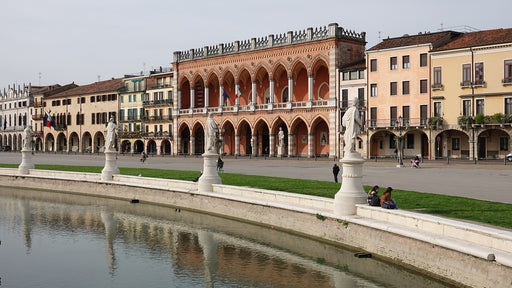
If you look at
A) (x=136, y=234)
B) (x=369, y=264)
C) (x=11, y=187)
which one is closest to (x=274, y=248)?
(x=369, y=264)

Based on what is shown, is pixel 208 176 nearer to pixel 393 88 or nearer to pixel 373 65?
pixel 393 88

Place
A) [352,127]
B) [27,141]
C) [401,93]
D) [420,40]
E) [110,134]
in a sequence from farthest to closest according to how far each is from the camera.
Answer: [401,93], [420,40], [27,141], [110,134], [352,127]

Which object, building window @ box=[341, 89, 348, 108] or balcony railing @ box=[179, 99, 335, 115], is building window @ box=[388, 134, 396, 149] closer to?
building window @ box=[341, 89, 348, 108]

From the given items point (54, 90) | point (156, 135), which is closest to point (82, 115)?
point (54, 90)

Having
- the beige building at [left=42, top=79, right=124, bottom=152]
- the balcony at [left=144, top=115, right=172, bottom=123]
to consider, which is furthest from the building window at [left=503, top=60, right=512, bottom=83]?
the beige building at [left=42, top=79, right=124, bottom=152]

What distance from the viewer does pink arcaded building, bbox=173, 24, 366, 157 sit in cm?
5484

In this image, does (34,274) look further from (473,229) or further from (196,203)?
(473,229)

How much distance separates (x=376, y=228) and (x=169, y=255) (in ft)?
19.2

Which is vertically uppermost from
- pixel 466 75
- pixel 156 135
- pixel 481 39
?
pixel 481 39

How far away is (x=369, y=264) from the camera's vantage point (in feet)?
45.4

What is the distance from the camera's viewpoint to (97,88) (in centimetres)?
8600

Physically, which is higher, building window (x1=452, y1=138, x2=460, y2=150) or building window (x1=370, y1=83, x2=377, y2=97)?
building window (x1=370, y1=83, x2=377, y2=97)

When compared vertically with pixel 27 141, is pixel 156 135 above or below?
above

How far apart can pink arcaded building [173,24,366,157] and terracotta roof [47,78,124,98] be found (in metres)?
15.2
